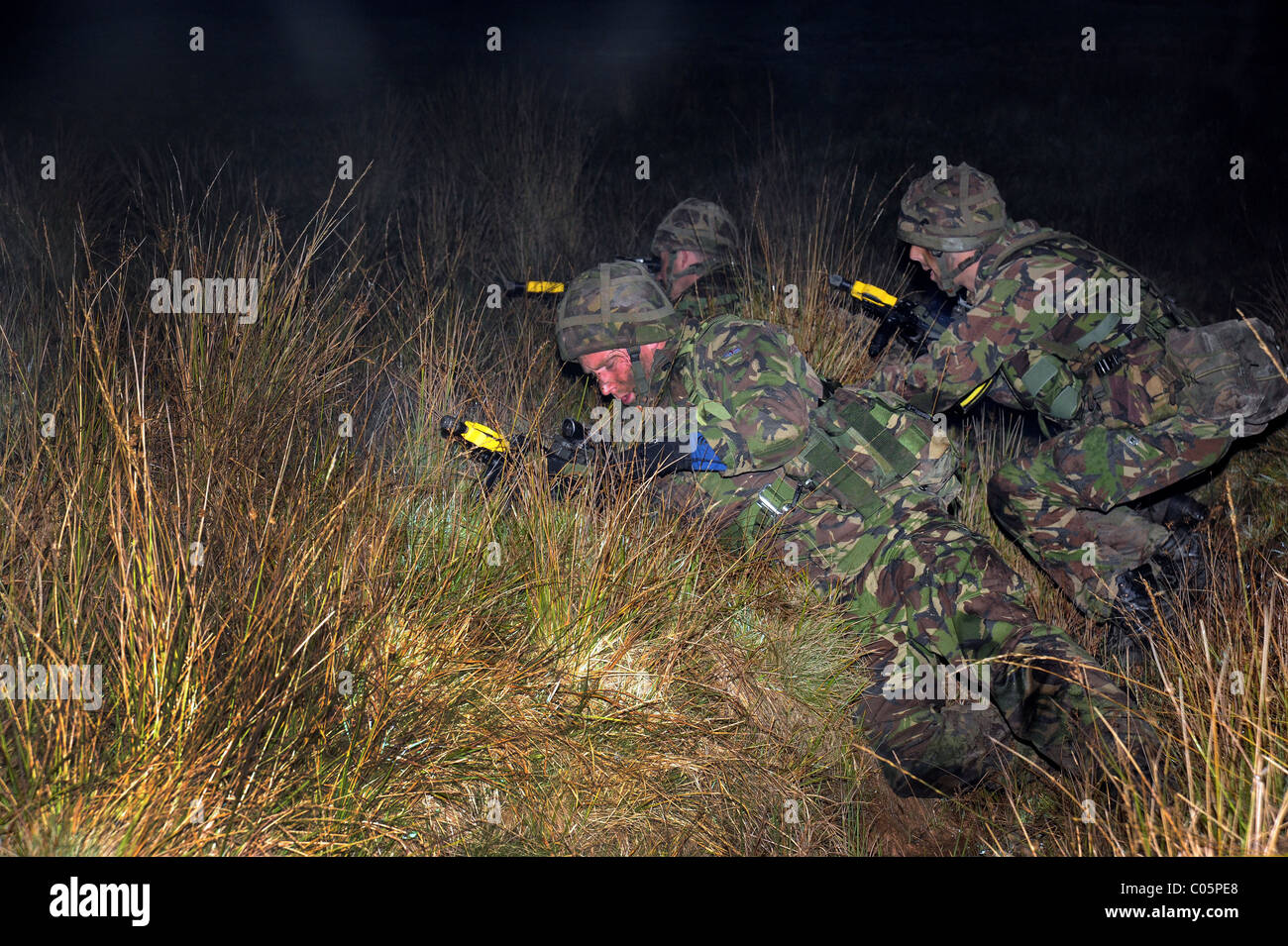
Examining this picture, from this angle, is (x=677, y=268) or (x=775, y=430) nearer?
(x=775, y=430)

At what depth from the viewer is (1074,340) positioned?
422 centimetres

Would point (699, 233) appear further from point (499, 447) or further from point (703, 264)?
point (499, 447)

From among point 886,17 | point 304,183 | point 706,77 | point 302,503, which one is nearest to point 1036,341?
point 302,503

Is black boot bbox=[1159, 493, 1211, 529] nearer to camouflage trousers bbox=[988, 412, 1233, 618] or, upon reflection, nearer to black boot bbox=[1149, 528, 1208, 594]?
black boot bbox=[1149, 528, 1208, 594]

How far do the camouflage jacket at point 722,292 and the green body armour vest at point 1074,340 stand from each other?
1.30 m

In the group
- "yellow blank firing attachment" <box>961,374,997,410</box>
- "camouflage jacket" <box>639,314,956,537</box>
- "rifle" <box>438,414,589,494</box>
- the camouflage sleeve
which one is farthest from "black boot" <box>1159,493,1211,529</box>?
"rifle" <box>438,414,589,494</box>

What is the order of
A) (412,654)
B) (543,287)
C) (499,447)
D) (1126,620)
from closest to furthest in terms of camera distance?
(412,654) < (499,447) < (1126,620) < (543,287)

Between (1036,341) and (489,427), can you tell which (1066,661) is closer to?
(1036,341)

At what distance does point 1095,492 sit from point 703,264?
2298 millimetres

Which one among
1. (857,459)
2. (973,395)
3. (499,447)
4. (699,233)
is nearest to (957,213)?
(973,395)

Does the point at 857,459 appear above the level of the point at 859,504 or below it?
above

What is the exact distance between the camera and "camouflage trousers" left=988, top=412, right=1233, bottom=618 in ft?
13.6

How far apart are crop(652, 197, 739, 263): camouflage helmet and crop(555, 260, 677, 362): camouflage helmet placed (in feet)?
5.50

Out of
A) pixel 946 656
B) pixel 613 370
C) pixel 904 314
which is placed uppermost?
pixel 904 314
